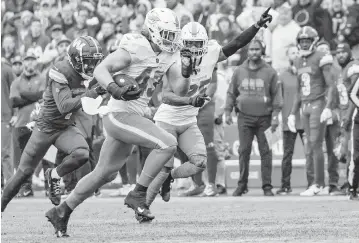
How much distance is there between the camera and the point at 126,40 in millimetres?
8836

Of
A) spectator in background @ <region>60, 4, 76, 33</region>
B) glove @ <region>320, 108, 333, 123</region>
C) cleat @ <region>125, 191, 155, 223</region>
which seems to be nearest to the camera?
cleat @ <region>125, 191, 155, 223</region>

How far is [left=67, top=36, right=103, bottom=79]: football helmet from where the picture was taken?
10258 mm

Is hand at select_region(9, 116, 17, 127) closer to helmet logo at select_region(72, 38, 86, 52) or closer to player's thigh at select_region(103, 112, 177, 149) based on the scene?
helmet logo at select_region(72, 38, 86, 52)

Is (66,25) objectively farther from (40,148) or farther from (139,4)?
(40,148)

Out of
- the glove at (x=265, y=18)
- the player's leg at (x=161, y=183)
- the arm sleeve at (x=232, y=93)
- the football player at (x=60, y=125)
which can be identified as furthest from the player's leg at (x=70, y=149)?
the arm sleeve at (x=232, y=93)

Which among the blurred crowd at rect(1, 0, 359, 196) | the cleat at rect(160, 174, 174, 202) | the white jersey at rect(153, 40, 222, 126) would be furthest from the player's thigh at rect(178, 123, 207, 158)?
the blurred crowd at rect(1, 0, 359, 196)

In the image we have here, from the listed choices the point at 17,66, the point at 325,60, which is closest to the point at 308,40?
the point at 325,60

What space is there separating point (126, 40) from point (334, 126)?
6.11 m

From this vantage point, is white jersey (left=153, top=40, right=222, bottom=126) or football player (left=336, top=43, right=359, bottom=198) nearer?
white jersey (left=153, top=40, right=222, bottom=126)

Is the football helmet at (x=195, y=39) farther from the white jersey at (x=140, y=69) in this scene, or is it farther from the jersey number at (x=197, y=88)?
the white jersey at (x=140, y=69)

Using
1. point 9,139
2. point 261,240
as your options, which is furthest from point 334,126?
point 261,240

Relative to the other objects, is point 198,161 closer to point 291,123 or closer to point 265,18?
point 265,18

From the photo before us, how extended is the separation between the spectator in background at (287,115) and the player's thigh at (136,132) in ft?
20.1

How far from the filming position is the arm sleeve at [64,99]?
9.65 meters
